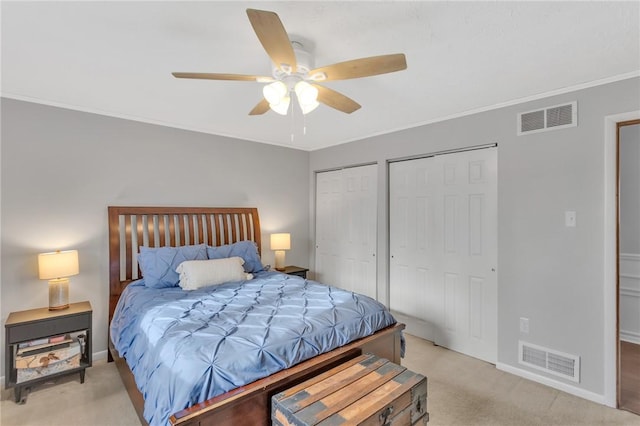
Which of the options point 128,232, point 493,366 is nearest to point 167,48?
point 128,232

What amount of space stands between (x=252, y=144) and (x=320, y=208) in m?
1.44

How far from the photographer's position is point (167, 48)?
195 centimetres

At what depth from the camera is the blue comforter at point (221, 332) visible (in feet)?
4.98

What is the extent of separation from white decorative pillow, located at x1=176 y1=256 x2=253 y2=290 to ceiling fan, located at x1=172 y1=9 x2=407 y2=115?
1.80 meters

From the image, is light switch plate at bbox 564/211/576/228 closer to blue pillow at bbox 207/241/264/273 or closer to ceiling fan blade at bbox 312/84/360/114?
ceiling fan blade at bbox 312/84/360/114

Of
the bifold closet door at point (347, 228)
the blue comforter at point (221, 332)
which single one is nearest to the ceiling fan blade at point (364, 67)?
the blue comforter at point (221, 332)

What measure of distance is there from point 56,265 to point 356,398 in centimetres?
270

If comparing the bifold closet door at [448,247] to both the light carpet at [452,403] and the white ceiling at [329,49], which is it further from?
the white ceiling at [329,49]

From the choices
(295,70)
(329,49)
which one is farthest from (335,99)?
(295,70)

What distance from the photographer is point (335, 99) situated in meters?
2.10

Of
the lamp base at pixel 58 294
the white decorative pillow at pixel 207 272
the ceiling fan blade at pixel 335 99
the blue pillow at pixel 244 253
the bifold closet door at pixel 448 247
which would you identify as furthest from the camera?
the blue pillow at pixel 244 253

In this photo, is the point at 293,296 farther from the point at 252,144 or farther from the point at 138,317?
the point at 252,144

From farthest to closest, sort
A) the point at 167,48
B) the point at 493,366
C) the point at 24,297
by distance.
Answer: the point at 493,366
the point at 24,297
the point at 167,48

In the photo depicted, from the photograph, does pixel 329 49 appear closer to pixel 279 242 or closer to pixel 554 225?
pixel 554 225
